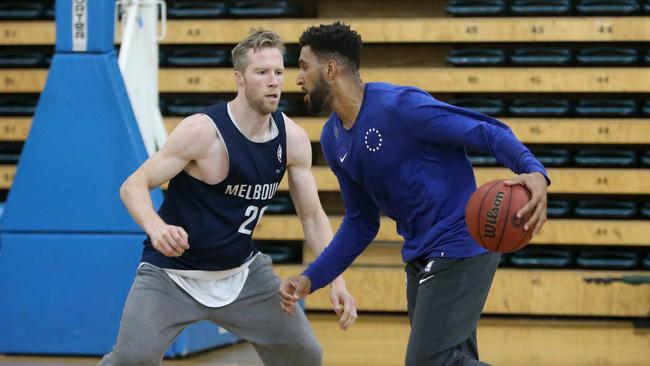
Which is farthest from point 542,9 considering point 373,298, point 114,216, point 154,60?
point 114,216

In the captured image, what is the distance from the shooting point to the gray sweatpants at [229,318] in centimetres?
415

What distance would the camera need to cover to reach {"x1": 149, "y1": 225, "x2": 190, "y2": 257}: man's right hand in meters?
3.85

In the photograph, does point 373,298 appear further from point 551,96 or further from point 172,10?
point 172,10

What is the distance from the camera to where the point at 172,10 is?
9125mm

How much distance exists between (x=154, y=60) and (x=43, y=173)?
1210mm

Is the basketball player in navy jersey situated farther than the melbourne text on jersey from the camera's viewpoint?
No

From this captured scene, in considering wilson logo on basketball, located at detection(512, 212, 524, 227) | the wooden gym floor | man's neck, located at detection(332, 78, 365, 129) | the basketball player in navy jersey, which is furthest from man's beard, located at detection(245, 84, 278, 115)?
the wooden gym floor

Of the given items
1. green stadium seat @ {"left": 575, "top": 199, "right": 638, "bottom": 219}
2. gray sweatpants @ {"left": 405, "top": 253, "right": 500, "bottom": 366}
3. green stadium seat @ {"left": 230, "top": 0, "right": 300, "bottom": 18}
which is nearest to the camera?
gray sweatpants @ {"left": 405, "top": 253, "right": 500, "bottom": 366}

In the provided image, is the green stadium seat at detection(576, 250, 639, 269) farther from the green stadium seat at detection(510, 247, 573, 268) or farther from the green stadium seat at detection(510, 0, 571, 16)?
the green stadium seat at detection(510, 0, 571, 16)

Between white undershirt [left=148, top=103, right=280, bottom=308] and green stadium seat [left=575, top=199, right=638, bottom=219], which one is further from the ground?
white undershirt [left=148, top=103, right=280, bottom=308]

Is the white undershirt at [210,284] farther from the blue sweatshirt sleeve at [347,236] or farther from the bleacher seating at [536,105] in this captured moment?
the bleacher seating at [536,105]

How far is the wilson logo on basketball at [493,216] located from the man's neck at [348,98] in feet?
2.45

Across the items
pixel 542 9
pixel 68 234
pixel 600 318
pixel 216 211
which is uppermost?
pixel 542 9

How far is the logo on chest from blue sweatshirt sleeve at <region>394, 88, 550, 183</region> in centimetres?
12
